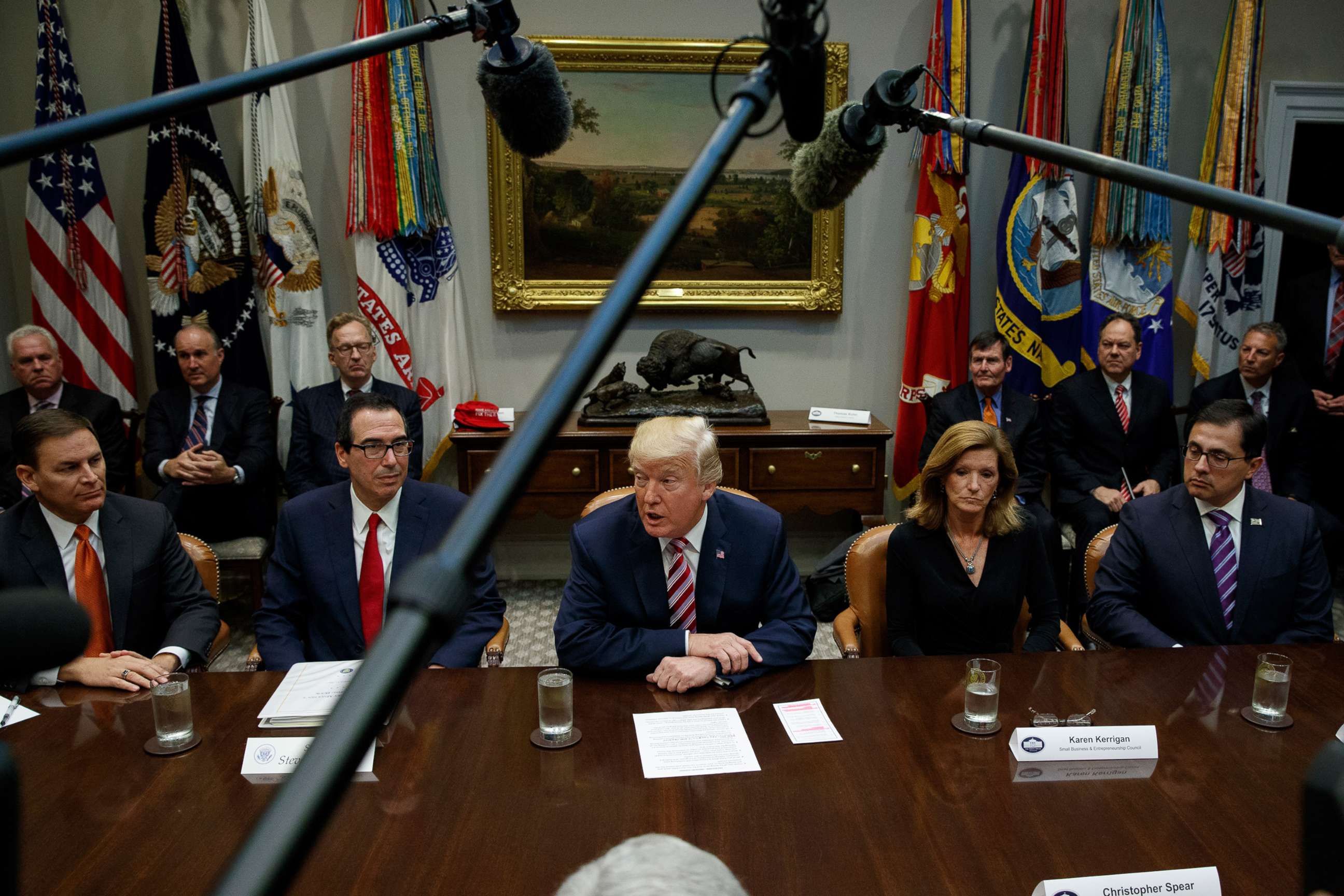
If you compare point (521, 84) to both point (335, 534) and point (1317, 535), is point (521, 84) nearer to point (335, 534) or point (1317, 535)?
point (335, 534)

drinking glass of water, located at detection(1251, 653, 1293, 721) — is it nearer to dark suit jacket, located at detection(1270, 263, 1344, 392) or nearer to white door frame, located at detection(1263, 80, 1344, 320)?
dark suit jacket, located at detection(1270, 263, 1344, 392)

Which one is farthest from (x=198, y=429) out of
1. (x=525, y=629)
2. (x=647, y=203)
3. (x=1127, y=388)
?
(x=1127, y=388)

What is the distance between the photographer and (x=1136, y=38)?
4945 mm

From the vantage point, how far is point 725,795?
1.73 m

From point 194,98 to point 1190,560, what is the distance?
3.04 m

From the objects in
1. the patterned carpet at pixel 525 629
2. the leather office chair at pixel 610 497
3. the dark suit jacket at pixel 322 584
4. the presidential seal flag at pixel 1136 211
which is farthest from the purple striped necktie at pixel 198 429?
the presidential seal flag at pixel 1136 211

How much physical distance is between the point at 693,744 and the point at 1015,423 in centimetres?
350

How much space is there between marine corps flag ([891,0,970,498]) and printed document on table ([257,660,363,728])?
3.83 metres

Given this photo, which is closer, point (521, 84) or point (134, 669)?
point (521, 84)

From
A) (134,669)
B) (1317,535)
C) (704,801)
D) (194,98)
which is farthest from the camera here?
(1317,535)

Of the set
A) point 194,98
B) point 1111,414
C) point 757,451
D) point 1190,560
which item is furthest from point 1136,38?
point 194,98

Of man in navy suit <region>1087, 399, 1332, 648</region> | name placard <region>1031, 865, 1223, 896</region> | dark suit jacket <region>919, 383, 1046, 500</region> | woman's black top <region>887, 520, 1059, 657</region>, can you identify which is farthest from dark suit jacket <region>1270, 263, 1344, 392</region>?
name placard <region>1031, 865, 1223, 896</region>

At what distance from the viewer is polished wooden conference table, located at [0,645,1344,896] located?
4.96 ft

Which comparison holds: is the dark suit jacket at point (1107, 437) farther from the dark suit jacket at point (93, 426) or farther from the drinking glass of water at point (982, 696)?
the dark suit jacket at point (93, 426)
